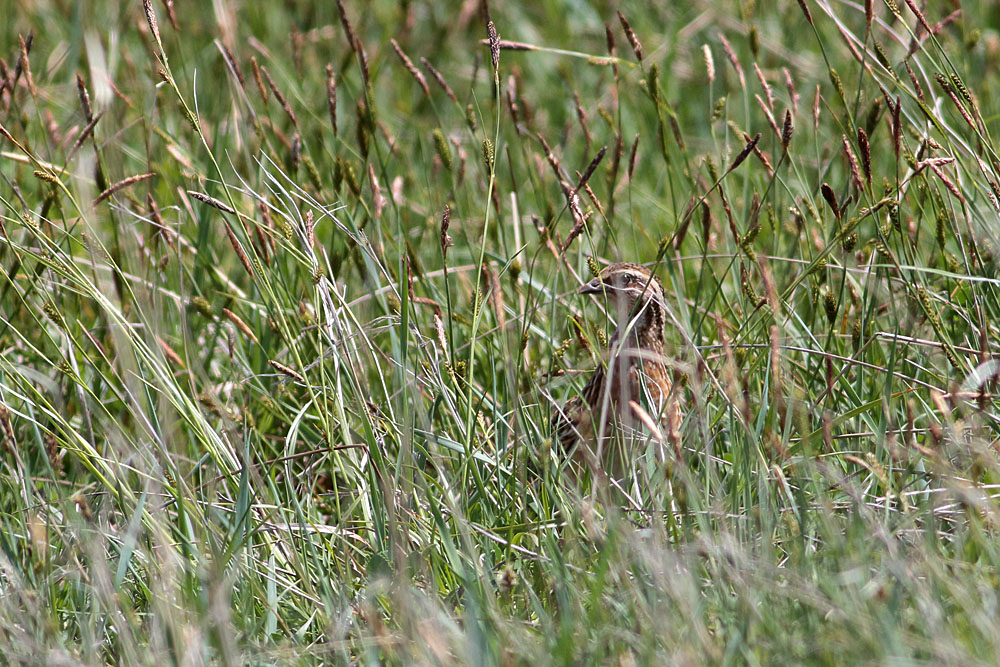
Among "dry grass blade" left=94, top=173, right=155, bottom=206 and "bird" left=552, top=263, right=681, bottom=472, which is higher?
"dry grass blade" left=94, top=173, right=155, bottom=206

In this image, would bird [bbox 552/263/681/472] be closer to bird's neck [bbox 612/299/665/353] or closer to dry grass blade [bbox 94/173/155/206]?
bird's neck [bbox 612/299/665/353]

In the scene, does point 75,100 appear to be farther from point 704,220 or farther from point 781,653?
point 781,653

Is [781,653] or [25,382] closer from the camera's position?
[781,653]

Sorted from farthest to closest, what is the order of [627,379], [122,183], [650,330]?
[650,330] < [627,379] < [122,183]

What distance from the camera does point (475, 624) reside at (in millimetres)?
2383

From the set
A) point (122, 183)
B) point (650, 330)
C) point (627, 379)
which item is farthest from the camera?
point (650, 330)

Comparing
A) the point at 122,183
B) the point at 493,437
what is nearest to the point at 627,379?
the point at 493,437

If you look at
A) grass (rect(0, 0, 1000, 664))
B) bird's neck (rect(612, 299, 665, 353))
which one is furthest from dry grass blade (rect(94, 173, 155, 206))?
bird's neck (rect(612, 299, 665, 353))

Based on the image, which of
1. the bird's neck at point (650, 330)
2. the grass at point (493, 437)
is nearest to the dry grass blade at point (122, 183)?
the grass at point (493, 437)

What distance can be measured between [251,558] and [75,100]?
12.8 feet

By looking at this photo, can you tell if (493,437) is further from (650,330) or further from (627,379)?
(650,330)

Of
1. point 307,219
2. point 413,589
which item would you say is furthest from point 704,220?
point 413,589

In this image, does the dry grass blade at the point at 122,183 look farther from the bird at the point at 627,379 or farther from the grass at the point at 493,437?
the bird at the point at 627,379

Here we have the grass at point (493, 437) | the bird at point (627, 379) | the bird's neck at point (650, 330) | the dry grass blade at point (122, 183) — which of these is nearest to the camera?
the grass at point (493, 437)
